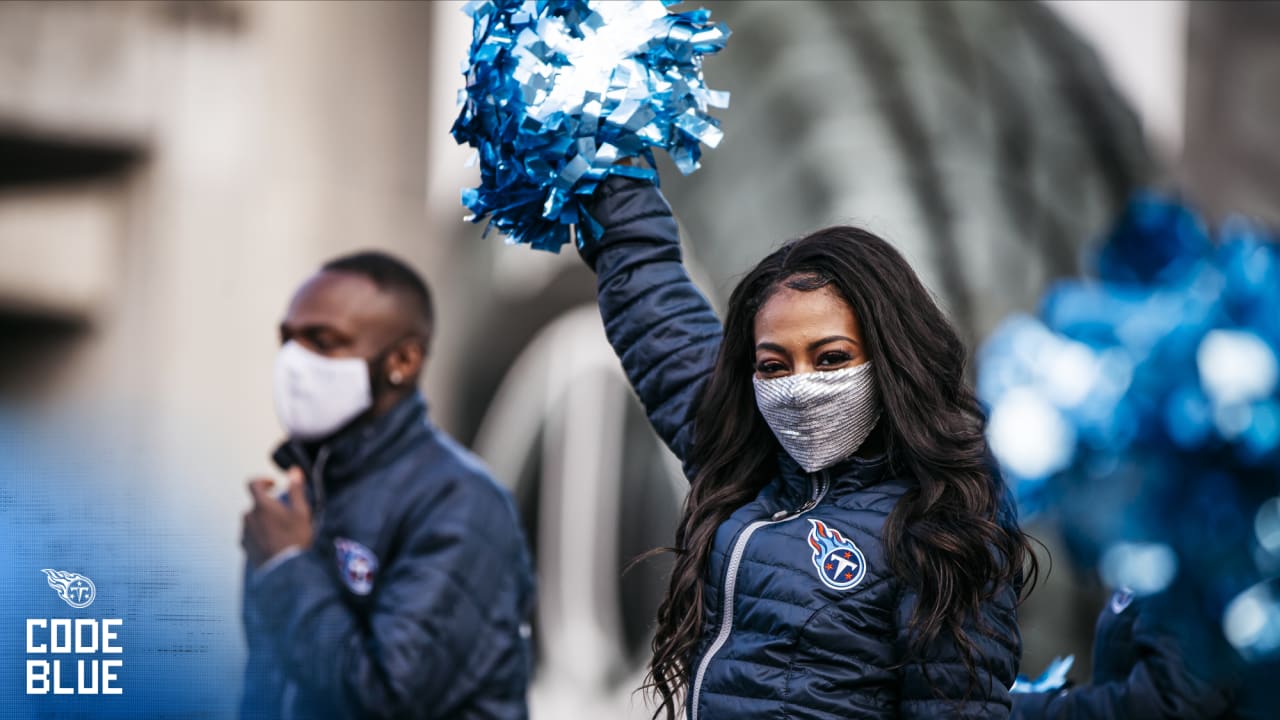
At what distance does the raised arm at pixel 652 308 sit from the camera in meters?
2.36

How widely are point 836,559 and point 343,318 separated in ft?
6.30

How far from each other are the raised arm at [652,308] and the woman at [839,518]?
8 centimetres

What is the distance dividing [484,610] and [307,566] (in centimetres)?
40

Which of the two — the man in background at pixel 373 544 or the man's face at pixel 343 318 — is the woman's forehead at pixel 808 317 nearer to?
the man in background at pixel 373 544

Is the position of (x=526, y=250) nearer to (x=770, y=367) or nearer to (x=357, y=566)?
(x=357, y=566)

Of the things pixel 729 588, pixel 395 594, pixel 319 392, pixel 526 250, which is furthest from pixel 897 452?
pixel 526 250

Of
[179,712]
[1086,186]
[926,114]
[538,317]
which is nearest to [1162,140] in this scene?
[1086,186]

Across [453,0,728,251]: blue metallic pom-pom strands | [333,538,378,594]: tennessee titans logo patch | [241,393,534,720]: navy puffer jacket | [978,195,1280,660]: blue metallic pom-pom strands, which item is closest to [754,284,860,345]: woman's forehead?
[453,0,728,251]: blue metallic pom-pom strands

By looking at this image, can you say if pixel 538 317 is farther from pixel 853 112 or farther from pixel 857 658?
pixel 857 658

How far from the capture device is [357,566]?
3.35m

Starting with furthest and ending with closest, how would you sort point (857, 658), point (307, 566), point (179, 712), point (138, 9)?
point (138, 9)
point (307, 566)
point (179, 712)
point (857, 658)

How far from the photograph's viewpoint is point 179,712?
297 centimetres

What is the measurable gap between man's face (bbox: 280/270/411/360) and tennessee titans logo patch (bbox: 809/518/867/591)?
183 cm

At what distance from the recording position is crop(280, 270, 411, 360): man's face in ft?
11.8
